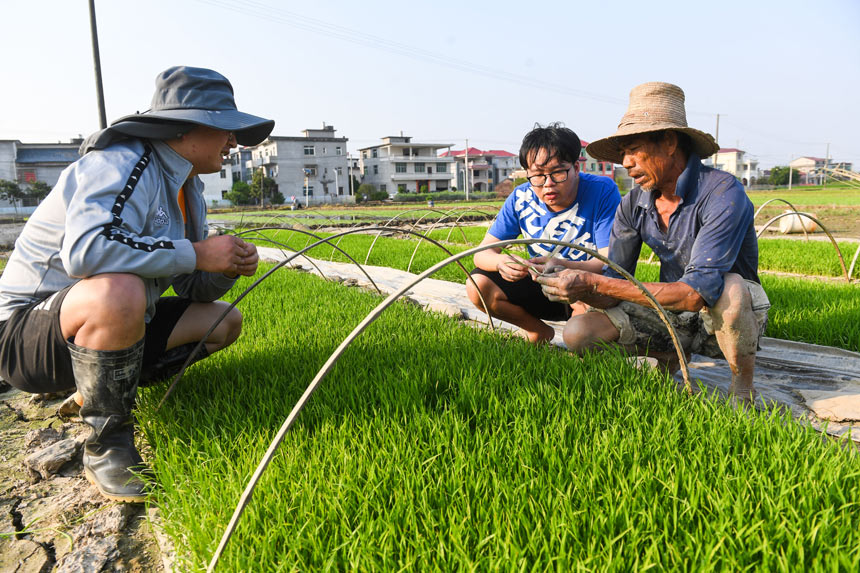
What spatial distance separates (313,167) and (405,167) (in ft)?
29.5

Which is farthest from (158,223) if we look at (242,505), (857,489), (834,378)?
(834,378)

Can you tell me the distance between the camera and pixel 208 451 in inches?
63.6

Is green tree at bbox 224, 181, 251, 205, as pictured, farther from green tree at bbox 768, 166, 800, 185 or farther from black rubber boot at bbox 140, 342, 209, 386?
green tree at bbox 768, 166, 800, 185

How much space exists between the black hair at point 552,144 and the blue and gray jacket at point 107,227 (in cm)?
147

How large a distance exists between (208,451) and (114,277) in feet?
1.90

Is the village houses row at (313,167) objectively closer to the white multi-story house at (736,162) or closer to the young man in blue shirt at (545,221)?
the white multi-story house at (736,162)

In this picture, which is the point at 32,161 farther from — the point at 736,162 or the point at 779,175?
the point at 736,162

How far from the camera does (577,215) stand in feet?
8.70

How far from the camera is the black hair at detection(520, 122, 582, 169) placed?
2.42 m

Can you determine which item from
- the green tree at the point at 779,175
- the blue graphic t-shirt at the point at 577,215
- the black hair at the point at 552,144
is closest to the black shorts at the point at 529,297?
the blue graphic t-shirt at the point at 577,215

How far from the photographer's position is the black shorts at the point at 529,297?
2.78 metres

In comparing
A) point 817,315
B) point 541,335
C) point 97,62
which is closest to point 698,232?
point 541,335

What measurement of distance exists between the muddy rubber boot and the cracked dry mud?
0.22 feet

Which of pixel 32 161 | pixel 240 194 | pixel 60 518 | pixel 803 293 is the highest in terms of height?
pixel 32 161
